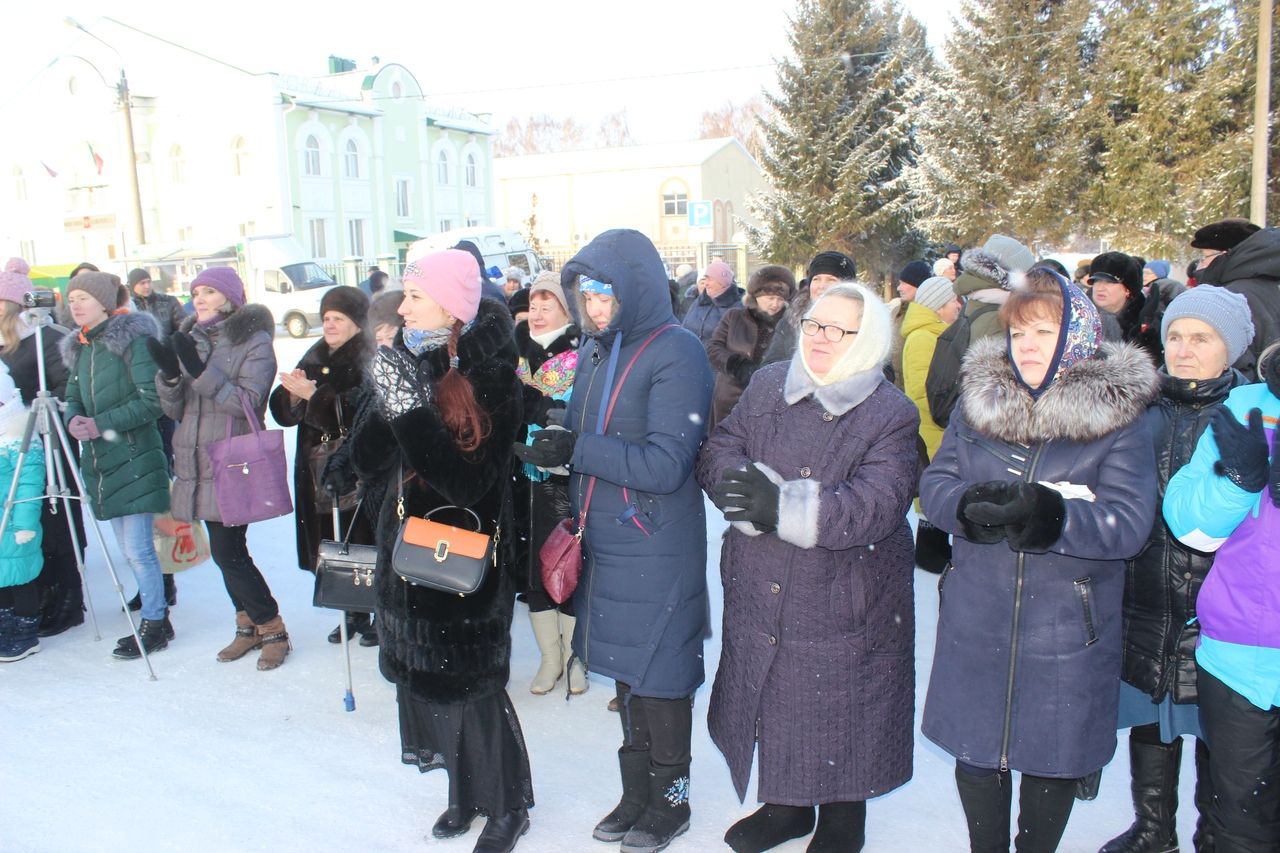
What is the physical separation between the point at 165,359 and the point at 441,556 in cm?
243

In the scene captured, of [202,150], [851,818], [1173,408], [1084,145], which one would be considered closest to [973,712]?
[851,818]

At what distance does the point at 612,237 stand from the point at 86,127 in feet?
125

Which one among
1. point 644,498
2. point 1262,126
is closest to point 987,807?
point 644,498

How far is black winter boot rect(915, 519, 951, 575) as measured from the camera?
519cm

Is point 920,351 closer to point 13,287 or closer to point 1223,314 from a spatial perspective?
point 1223,314

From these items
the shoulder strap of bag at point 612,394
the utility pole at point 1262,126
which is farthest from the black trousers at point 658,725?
the utility pole at point 1262,126

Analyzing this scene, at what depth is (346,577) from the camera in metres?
3.45

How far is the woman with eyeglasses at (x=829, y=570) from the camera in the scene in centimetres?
251

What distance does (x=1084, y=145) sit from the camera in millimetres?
20266

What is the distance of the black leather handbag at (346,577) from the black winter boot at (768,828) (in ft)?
5.05

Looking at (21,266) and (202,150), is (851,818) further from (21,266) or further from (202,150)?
(202,150)

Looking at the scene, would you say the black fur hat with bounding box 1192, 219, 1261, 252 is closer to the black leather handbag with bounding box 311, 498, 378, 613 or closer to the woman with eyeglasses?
the woman with eyeglasses

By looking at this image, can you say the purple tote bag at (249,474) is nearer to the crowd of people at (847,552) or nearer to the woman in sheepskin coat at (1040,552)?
the crowd of people at (847,552)

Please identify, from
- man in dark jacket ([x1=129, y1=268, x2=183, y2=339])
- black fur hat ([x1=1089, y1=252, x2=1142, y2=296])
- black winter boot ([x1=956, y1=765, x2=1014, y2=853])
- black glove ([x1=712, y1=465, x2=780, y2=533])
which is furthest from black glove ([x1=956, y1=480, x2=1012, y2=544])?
man in dark jacket ([x1=129, y1=268, x2=183, y2=339])
